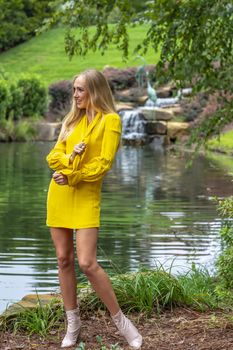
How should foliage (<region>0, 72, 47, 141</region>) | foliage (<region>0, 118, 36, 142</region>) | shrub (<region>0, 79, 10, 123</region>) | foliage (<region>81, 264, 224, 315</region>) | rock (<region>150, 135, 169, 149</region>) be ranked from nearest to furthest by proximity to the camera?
1. foliage (<region>81, 264, 224, 315</region>)
2. rock (<region>150, 135, 169, 149</region>)
3. foliage (<region>0, 118, 36, 142</region>)
4. foliage (<region>0, 72, 47, 141</region>)
5. shrub (<region>0, 79, 10, 123</region>)

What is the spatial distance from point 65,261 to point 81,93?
42.0 inches

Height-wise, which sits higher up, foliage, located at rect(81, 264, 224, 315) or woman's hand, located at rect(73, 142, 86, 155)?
woman's hand, located at rect(73, 142, 86, 155)

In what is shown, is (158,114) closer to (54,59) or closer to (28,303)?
(54,59)

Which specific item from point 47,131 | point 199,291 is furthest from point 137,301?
point 47,131

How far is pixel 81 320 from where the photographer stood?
23.3ft

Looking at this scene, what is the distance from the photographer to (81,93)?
653 cm

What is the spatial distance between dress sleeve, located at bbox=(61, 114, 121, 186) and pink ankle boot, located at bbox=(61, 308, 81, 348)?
868mm

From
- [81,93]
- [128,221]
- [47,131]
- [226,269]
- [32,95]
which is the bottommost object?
[47,131]

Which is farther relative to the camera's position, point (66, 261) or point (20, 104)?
point (20, 104)

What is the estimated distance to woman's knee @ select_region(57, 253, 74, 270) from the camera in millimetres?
6496

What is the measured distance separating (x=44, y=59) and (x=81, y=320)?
5863 centimetres

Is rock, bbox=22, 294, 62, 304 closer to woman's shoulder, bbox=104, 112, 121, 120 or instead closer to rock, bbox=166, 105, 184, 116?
woman's shoulder, bbox=104, 112, 121, 120

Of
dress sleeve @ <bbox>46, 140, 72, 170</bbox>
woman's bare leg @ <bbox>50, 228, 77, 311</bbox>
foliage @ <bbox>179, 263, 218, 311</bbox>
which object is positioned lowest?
foliage @ <bbox>179, 263, 218, 311</bbox>

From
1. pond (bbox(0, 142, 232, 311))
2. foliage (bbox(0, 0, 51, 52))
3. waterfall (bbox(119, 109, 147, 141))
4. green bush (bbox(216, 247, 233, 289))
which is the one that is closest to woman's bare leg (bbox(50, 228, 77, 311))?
green bush (bbox(216, 247, 233, 289))
